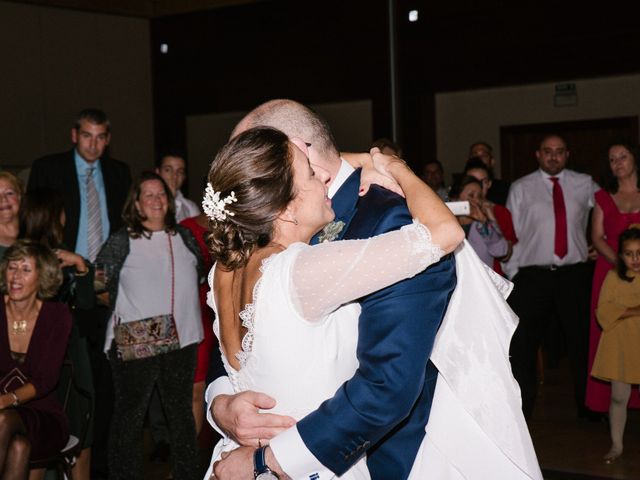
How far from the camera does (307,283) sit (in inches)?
70.9

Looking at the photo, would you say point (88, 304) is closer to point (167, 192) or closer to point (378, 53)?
point (167, 192)

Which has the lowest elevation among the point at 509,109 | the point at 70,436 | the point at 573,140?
the point at 70,436

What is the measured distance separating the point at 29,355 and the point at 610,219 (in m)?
3.46

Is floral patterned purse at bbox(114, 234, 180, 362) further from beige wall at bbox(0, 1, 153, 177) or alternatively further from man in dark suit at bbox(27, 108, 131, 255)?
beige wall at bbox(0, 1, 153, 177)

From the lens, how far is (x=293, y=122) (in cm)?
212

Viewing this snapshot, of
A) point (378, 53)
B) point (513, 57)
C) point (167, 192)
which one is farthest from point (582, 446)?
point (378, 53)

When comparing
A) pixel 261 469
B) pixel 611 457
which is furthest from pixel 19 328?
pixel 611 457

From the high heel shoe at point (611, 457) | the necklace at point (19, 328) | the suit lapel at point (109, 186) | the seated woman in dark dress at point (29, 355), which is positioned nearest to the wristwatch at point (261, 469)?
the seated woman in dark dress at point (29, 355)

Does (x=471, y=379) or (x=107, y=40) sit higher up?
(x=107, y=40)

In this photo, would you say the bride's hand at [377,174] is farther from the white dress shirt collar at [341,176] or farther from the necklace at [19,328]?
the necklace at [19,328]

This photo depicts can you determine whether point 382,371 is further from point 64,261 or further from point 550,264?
point 550,264

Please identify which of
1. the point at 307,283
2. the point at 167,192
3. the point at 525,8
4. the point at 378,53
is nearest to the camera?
the point at 307,283

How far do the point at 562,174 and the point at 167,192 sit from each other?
2701 mm

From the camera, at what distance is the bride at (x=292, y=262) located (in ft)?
5.92
